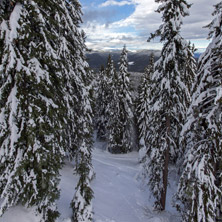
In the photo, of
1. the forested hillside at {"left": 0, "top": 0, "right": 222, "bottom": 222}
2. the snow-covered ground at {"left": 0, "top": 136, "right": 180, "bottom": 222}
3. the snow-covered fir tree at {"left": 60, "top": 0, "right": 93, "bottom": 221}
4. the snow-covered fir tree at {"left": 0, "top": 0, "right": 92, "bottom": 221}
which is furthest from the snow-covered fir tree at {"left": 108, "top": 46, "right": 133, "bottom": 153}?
the snow-covered fir tree at {"left": 0, "top": 0, "right": 92, "bottom": 221}

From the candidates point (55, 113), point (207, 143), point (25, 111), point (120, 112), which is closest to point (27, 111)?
point (25, 111)

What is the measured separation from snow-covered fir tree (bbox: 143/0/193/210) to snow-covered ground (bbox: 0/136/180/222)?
133 centimetres

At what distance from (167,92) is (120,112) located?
674 inches

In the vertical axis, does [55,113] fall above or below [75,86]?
below

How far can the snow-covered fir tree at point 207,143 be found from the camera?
6629mm

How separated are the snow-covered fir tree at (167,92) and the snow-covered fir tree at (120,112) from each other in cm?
1486

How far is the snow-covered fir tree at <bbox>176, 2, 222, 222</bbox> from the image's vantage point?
6.63 meters

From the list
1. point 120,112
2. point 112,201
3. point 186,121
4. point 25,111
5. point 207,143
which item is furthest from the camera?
point 120,112

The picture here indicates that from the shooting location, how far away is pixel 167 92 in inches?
421

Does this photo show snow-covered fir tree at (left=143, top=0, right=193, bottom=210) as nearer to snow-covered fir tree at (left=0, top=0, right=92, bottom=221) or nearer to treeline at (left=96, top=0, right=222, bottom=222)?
treeline at (left=96, top=0, right=222, bottom=222)

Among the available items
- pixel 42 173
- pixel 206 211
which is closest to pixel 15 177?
pixel 42 173

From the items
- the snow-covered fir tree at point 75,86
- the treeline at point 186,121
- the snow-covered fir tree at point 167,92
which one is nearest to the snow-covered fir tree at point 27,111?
the snow-covered fir tree at point 75,86

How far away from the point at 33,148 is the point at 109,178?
39.0ft

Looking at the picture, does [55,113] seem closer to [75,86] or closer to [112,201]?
[75,86]
